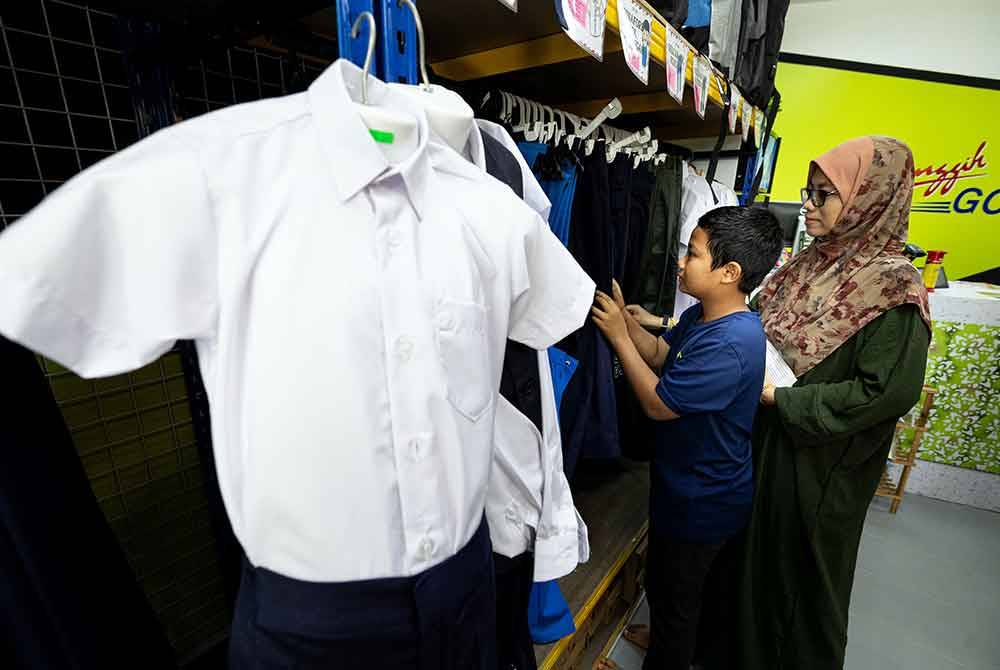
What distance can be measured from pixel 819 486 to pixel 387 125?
1.43 meters

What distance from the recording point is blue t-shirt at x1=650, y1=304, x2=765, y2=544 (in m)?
1.05

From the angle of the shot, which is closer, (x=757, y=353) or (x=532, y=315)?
(x=532, y=315)

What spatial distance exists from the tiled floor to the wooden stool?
85mm

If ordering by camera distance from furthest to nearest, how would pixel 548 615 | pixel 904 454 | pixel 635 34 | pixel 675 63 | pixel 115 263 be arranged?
pixel 904 454, pixel 675 63, pixel 548 615, pixel 635 34, pixel 115 263

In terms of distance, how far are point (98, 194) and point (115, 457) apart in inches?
39.2

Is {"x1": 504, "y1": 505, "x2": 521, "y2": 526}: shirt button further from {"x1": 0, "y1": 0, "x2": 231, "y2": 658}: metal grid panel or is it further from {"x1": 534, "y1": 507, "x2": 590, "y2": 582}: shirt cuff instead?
{"x1": 0, "y1": 0, "x2": 231, "y2": 658}: metal grid panel

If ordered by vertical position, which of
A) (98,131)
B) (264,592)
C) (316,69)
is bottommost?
(264,592)

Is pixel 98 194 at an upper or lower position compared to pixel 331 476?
upper

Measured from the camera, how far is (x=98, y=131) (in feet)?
3.10

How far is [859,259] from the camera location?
125cm

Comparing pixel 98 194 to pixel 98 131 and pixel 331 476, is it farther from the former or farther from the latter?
pixel 98 131

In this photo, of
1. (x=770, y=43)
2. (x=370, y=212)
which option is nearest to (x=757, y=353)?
(x=370, y=212)

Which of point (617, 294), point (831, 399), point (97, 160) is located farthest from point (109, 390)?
point (831, 399)

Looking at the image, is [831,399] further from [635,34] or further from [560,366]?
[635,34]
